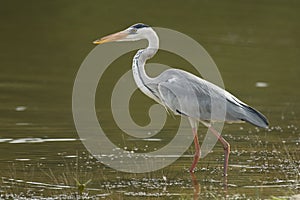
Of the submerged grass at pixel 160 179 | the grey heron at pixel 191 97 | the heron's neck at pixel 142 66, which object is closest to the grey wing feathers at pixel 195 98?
the grey heron at pixel 191 97

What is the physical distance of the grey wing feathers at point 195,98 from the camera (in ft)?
29.6

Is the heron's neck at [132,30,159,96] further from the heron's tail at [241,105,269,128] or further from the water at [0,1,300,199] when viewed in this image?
the heron's tail at [241,105,269,128]

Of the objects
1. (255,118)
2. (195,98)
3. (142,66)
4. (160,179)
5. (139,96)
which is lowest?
(160,179)

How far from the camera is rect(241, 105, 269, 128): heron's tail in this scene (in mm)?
8734

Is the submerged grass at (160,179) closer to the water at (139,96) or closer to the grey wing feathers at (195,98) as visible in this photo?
the water at (139,96)

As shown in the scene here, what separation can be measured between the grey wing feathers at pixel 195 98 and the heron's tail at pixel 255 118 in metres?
0.09

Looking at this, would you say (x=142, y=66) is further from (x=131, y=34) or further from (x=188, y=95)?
(x=188, y=95)

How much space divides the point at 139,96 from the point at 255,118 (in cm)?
556

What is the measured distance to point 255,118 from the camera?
8797mm

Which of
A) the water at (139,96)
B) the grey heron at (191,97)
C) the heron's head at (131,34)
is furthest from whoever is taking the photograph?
the heron's head at (131,34)

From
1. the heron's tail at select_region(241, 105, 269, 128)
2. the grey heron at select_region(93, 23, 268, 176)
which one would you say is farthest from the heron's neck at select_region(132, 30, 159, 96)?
the heron's tail at select_region(241, 105, 269, 128)

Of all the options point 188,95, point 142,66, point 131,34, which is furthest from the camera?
point 131,34

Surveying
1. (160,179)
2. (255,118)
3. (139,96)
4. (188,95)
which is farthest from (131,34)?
(139,96)

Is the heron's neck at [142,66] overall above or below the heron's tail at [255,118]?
above
